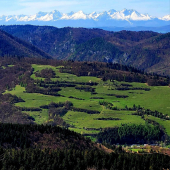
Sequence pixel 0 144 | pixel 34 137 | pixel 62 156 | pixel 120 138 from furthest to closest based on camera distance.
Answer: pixel 120 138 < pixel 34 137 < pixel 0 144 < pixel 62 156

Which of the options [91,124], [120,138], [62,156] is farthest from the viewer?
[91,124]

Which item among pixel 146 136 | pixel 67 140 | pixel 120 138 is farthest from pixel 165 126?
pixel 67 140

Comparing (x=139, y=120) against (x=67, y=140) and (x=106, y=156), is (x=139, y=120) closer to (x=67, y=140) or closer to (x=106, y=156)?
(x=67, y=140)

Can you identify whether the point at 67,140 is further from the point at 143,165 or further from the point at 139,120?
the point at 139,120

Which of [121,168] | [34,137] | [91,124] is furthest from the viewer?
[91,124]

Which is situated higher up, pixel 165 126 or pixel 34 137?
pixel 34 137

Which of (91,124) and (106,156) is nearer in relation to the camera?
(106,156)

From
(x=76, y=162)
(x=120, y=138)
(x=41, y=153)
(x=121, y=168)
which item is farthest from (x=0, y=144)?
(x=120, y=138)

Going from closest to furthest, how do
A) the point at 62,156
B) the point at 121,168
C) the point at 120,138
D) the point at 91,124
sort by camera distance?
1. the point at 121,168
2. the point at 62,156
3. the point at 120,138
4. the point at 91,124

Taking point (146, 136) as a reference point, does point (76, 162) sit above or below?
above
